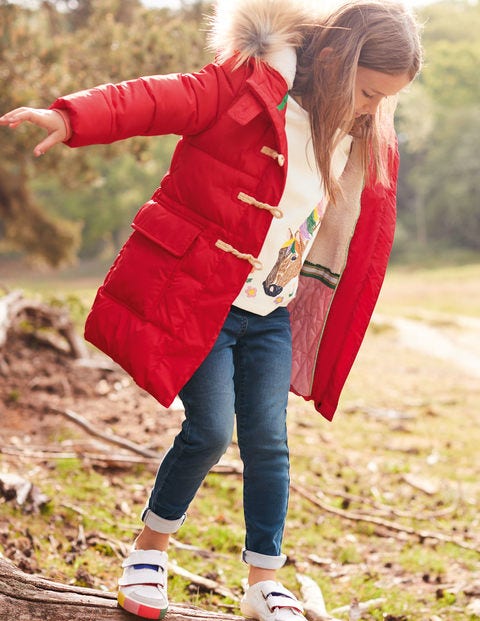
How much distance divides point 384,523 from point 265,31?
2535mm

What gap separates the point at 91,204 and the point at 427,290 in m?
16.8

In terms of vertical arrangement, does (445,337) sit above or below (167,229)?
below

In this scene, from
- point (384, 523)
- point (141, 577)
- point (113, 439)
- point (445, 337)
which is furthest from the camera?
point (445, 337)

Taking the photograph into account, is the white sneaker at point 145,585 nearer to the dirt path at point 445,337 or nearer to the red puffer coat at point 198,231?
the red puffer coat at point 198,231

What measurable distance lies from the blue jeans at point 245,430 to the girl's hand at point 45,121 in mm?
732

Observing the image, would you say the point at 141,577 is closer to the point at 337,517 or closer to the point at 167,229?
the point at 167,229

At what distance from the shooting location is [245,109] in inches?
84.0

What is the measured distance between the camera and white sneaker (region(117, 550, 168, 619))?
6.93 ft

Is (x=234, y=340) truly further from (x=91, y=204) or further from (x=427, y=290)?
(x=91, y=204)

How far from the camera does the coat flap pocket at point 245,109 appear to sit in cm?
212

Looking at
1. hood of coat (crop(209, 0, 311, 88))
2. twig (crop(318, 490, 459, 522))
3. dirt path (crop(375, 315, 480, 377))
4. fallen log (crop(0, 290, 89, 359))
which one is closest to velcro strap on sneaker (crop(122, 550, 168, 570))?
hood of coat (crop(209, 0, 311, 88))

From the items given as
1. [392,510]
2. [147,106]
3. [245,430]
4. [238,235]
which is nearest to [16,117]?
[147,106]

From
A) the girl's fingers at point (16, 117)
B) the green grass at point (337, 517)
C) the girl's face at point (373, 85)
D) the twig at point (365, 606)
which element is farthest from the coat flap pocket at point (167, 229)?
the twig at point (365, 606)

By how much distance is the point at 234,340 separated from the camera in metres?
2.33
